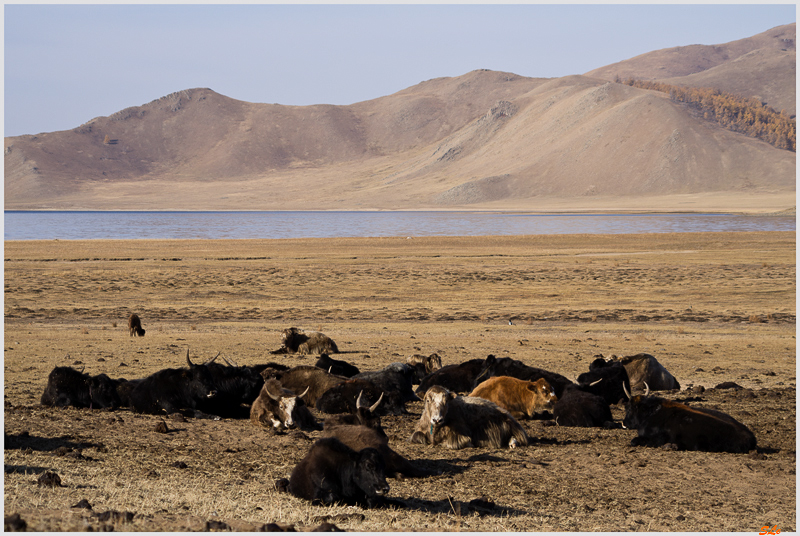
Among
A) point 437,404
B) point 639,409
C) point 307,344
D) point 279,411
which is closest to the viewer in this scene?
point 437,404

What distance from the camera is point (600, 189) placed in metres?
189

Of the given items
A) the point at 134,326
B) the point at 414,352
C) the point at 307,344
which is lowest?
the point at 414,352

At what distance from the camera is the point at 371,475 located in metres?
6.23

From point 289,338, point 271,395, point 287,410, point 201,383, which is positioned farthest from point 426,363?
point 201,383

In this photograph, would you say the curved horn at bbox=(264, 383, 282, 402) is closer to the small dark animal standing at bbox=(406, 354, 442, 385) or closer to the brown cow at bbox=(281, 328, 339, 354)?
the small dark animal standing at bbox=(406, 354, 442, 385)

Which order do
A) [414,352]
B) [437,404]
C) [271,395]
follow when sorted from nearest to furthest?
[437,404] → [271,395] → [414,352]

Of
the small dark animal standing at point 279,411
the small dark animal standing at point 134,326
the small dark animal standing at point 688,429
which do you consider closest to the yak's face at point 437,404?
the small dark animal standing at point 279,411

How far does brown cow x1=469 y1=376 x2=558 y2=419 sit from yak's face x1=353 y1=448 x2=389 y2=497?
4074 millimetres

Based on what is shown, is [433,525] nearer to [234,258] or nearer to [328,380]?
[328,380]

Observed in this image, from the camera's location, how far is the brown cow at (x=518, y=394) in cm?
1006

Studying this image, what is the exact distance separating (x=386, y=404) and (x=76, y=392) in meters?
4.26

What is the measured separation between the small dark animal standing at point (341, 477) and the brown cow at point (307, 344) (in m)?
8.97

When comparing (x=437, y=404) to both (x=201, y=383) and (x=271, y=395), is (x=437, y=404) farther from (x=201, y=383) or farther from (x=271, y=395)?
(x=201, y=383)

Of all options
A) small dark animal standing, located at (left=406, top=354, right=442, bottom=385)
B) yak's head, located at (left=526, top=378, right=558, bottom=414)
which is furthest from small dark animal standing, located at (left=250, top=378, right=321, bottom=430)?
small dark animal standing, located at (left=406, top=354, right=442, bottom=385)
